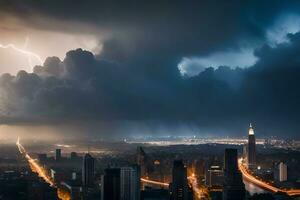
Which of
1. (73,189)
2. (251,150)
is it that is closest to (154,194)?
(73,189)

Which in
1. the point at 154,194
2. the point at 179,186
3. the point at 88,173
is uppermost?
the point at 88,173

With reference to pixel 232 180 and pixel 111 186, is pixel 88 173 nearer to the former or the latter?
pixel 232 180

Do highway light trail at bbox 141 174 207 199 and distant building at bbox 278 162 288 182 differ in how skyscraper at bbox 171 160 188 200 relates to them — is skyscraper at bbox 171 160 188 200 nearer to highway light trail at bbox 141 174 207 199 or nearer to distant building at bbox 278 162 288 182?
highway light trail at bbox 141 174 207 199

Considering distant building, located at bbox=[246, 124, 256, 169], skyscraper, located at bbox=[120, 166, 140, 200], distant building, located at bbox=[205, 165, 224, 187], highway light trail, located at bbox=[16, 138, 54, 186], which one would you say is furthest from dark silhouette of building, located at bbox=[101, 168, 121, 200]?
distant building, located at bbox=[246, 124, 256, 169]

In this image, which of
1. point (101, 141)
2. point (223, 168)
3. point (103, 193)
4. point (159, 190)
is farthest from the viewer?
point (101, 141)

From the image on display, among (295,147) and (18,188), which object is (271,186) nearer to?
(18,188)

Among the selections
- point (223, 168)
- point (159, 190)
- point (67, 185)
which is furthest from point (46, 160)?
point (159, 190)
